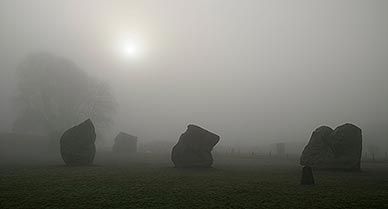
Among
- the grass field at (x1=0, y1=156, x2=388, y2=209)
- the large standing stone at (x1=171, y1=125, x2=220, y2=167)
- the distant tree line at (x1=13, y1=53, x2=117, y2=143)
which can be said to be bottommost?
the grass field at (x1=0, y1=156, x2=388, y2=209)

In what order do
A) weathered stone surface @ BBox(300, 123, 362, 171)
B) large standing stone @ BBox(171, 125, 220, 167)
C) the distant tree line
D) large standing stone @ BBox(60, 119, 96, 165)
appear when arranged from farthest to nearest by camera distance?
the distant tree line → large standing stone @ BBox(171, 125, 220, 167) → large standing stone @ BBox(60, 119, 96, 165) → weathered stone surface @ BBox(300, 123, 362, 171)

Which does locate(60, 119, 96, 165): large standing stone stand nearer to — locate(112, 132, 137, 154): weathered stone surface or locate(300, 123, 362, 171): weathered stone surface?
locate(300, 123, 362, 171): weathered stone surface

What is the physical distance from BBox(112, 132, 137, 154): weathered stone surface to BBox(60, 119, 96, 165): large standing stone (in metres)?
26.7

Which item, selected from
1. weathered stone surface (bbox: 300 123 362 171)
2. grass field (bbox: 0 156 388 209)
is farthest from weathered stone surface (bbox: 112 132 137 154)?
weathered stone surface (bbox: 300 123 362 171)

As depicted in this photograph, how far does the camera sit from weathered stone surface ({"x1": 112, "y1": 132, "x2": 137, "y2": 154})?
197ft

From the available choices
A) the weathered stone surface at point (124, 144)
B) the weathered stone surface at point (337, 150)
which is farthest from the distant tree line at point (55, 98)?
the weathered stone surface at point (337, 150)

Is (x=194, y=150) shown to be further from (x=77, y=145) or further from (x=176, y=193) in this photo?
(x=176, y=193)

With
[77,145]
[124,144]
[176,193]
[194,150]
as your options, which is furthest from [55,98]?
[176,193]

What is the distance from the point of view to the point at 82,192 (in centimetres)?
1638

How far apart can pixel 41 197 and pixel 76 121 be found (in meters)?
50.6

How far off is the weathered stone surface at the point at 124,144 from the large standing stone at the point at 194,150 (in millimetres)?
30294

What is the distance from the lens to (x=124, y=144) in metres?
60.5

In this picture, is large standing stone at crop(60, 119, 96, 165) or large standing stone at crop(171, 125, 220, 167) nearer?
large standing stone at crop(60, 119, 96, 165)


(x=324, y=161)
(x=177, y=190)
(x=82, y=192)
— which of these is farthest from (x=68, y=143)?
(x=324, y=161)
